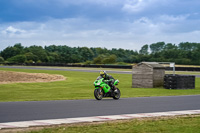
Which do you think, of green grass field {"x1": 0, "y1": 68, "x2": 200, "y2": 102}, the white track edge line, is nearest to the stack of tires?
green grass field {"x1": 0, "y1": 68, "x2": 200, "y2": 102}

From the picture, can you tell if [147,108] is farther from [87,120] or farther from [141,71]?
[141,71]

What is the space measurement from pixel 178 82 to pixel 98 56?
10553 cm

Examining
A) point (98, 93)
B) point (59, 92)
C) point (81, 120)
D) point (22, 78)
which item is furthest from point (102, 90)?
point (22, 78)

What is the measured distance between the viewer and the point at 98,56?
419 ft

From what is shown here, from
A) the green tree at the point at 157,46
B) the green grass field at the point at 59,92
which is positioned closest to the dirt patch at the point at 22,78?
the green grass field at the point at 59,92

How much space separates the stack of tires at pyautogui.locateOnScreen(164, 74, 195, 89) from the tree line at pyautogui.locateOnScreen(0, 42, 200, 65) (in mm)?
64387

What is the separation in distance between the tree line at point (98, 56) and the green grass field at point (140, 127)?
79.3 metres

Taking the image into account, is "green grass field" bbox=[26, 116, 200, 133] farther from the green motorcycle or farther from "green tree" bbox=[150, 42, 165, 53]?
"green tree" bbox=[150, 42, 165, 53]

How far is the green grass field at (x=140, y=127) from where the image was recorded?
744 cm

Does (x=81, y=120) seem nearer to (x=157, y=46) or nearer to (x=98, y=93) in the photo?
(x=98, y=93)

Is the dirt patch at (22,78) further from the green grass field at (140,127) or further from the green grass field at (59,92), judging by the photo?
the green grass field at (140,127)

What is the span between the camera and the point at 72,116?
9484mm

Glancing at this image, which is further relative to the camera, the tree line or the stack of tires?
the tree line

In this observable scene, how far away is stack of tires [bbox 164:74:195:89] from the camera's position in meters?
22.4
